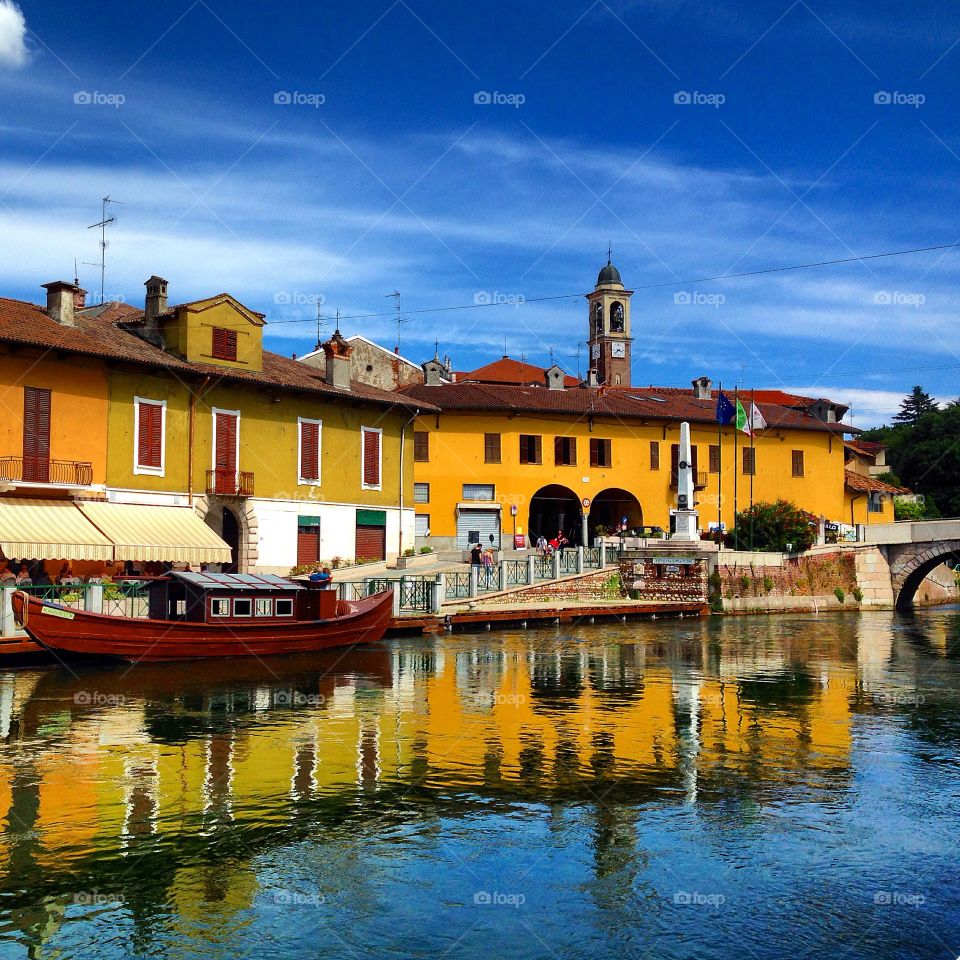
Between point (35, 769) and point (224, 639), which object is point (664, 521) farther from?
point (35, 769)

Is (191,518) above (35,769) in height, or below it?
above

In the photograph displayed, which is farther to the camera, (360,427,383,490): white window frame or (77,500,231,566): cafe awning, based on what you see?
(360,427,383,490): white window frame

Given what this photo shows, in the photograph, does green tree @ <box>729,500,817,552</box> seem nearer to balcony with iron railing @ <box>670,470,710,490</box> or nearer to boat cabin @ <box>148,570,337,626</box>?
balcony with iron railing @ <box>670,470,710,490</box>

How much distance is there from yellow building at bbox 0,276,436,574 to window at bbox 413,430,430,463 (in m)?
7.61

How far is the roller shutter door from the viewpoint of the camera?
54.4 meters

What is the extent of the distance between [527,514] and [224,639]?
3003 centimetres

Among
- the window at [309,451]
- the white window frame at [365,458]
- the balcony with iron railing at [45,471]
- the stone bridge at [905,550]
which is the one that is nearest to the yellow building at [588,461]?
the stone bridge at [905,550]

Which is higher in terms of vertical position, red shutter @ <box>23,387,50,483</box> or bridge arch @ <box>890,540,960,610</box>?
red shutter @ <box>23,387,50,483</box>

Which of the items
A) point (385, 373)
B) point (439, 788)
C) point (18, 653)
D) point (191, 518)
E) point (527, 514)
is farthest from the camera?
point (385, 373)

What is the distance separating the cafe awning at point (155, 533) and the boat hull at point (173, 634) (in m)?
5.29

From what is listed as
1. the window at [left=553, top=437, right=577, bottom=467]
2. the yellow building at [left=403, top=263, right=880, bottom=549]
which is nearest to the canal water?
the yellow building at [left=403, top=263, right=880, bottom=549]

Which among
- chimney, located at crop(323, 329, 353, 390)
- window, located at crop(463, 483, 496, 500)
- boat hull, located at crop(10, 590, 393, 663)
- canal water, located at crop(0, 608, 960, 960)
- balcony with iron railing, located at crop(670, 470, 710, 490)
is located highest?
chimney, located at crop(323, 329, 353, 390)

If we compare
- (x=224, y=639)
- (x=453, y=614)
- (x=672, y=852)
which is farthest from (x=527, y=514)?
(x=672, y=852)

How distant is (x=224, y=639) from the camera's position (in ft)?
90.0
